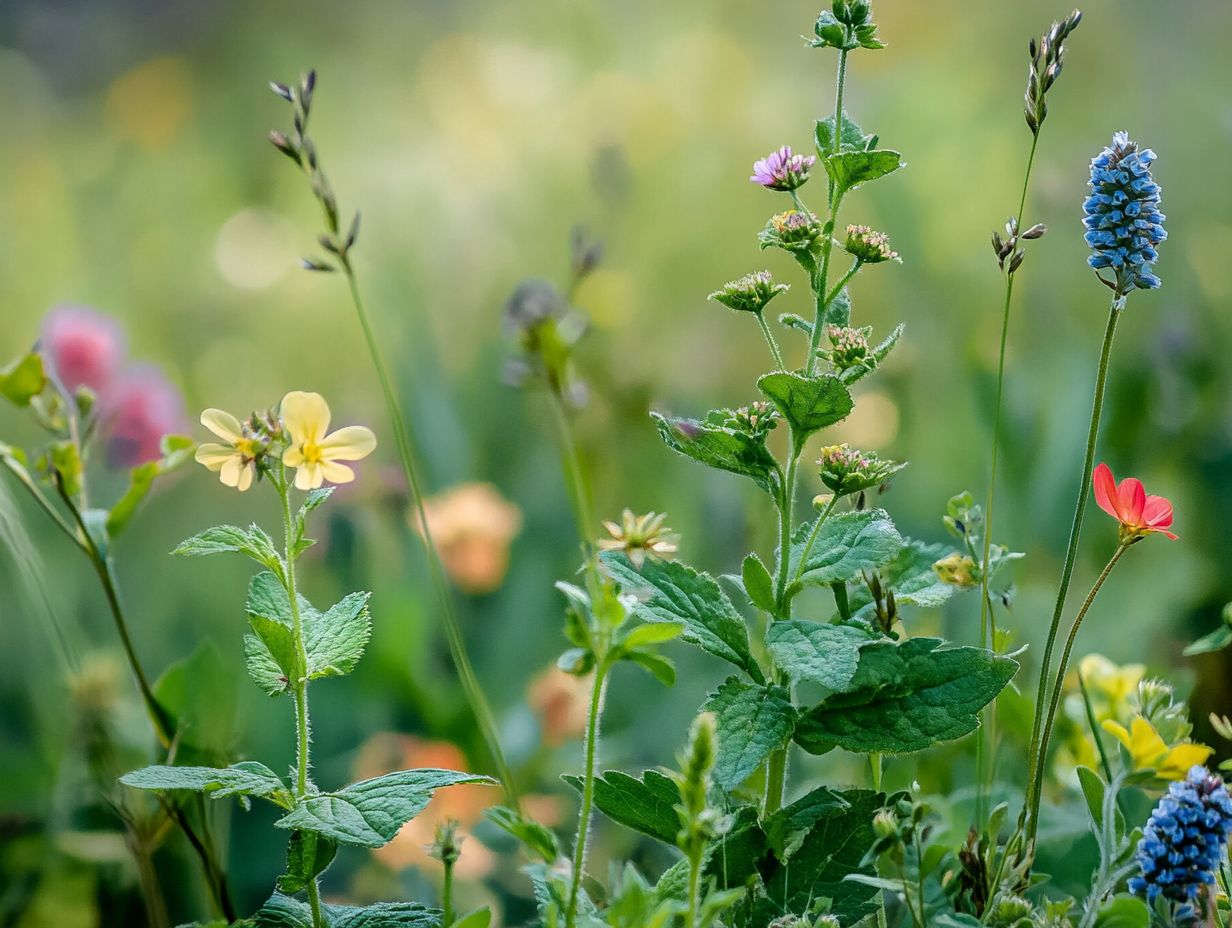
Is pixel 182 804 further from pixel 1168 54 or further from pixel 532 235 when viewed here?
pixel 1168 54

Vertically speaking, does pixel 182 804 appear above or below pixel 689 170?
below

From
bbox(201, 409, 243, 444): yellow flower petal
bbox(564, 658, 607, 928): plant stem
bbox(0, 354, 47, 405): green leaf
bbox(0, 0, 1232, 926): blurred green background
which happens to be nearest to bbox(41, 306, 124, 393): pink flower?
bbox(0, 0, 1232, 926): blurred green background

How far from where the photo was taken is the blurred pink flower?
0.77m

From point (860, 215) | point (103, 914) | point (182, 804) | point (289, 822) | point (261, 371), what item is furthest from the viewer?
point (860, 215)

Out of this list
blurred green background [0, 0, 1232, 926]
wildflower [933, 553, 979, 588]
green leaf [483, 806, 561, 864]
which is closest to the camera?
green leaf [483, 806, 561, 864]

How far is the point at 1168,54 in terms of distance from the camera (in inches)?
56.8

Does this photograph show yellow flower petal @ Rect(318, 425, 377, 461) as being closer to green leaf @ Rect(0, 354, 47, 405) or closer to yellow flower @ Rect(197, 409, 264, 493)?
yellow flower @ Rect(197, 409, 264, 493)

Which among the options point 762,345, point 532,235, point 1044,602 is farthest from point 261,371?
point 1044,602

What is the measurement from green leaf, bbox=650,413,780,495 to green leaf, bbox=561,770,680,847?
0.10 m

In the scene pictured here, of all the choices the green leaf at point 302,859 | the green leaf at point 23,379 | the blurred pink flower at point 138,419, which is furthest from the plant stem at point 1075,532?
the blurred pink flower at point 138,419

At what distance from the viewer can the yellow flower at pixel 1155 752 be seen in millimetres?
354

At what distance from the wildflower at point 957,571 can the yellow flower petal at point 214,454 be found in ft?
0.74

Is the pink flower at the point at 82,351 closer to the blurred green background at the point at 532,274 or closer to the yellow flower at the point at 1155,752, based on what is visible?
the blurred green background at the point at 532,274

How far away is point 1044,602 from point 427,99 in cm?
103
